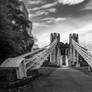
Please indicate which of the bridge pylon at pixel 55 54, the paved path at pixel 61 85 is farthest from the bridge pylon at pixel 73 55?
the paved path at pixel 61 85

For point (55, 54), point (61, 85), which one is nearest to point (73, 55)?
point (55, 54)

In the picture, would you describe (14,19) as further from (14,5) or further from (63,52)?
(63,52)

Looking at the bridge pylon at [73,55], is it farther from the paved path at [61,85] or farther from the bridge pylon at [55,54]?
the paved path at [61,85]

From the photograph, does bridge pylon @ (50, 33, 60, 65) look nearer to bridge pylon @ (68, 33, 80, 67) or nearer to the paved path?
bridge pylon @ (68, 33, 80, 67)

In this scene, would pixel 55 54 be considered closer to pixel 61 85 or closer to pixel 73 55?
pixel 73 55

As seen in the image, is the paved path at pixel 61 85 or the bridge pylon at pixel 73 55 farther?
the bridge pylon at pixel 73 55

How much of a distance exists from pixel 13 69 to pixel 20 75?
3.19 ft

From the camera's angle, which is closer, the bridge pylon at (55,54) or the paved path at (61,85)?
the paved path at (61,85)

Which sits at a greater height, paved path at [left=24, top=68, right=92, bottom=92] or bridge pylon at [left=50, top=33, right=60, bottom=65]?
bridge pylon at [left=50, top=33, right=60, bottom=65]

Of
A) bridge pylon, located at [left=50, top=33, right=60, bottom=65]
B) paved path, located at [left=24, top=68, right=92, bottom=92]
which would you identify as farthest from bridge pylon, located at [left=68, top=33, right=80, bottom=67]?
paved path, located at [left=24, top=68, right=92, bottom=92]

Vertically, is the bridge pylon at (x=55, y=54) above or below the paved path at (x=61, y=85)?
→ above

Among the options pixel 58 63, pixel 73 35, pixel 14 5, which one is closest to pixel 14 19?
pixel 14 5

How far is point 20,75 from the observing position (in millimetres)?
15344

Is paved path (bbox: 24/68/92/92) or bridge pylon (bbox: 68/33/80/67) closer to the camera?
paved path (bbox: 24/68/92/92)
